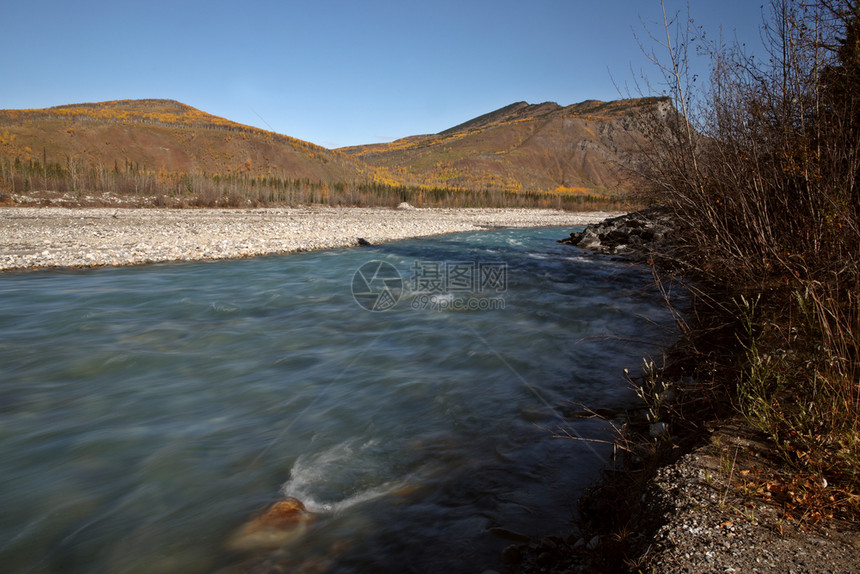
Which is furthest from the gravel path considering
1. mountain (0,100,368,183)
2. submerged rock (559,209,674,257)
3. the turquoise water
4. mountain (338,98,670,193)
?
mountain (338,98,670,193)

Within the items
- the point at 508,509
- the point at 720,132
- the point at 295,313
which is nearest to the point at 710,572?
the point at 508,509

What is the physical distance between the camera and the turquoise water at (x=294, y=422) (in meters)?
3.03

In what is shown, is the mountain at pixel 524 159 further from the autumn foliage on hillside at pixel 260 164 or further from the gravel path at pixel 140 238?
the gravel path at pixel 140 238

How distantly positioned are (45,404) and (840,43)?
8.59 meters

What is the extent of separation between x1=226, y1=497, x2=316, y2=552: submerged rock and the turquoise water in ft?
0.27

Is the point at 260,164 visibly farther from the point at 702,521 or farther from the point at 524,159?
the point at 702,521

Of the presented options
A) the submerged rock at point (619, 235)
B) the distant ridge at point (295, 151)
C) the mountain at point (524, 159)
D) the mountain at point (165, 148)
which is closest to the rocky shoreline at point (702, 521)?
the distant ridge at point (295, 151)

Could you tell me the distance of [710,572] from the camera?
1854 mm
